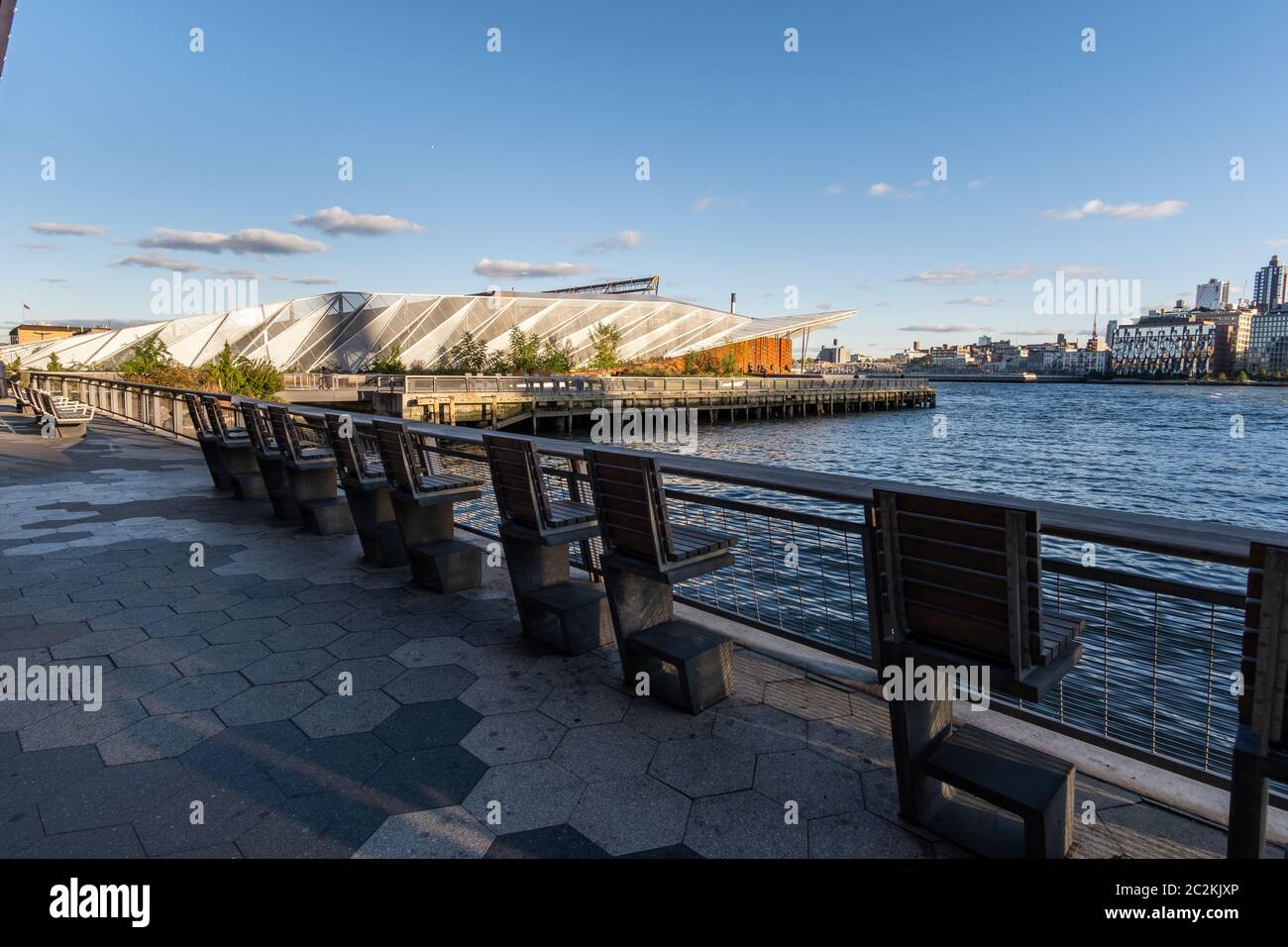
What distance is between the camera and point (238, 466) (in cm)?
920

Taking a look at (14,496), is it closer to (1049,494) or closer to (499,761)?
(499,761)

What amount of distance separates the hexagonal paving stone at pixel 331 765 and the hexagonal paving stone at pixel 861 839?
176 centimetres

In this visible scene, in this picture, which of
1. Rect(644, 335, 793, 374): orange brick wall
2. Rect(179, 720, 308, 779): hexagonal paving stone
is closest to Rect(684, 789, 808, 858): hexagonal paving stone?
Rect(179, 720, 308, 779): hexagonal paving stone

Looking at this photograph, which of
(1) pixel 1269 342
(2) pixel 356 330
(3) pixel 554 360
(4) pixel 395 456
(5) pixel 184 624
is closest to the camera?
(5) pixel 184 624

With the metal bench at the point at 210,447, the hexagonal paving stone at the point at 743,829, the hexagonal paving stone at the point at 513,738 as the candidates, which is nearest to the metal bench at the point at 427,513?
the hexagonal paving stone at the point at 513,738

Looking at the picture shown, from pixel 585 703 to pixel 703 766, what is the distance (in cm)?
81

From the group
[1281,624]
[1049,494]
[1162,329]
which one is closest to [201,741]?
[1281,624]

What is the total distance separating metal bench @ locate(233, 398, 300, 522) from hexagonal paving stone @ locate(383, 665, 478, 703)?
4517 millimetres

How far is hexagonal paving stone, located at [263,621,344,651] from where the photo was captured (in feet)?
14.6

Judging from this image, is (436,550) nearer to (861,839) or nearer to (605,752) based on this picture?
(605,752)

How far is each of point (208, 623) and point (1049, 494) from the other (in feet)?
79.7

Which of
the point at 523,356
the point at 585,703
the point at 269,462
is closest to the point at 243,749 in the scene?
the point at 585,703

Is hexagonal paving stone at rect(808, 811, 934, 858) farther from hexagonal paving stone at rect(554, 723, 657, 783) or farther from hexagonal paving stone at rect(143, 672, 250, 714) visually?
hexagonal paving stone at rect(143, 672, 250, 714)

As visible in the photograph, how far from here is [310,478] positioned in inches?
303
